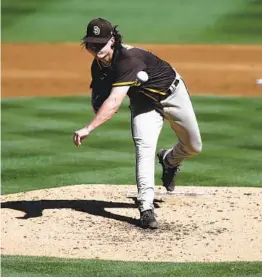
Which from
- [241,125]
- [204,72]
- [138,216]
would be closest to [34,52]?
[204,72]

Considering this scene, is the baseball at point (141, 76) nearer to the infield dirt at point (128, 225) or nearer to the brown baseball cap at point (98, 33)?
the brown baseball cap at point (98, 33)

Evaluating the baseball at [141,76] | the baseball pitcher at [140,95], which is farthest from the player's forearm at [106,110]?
the baseball at [141,76]

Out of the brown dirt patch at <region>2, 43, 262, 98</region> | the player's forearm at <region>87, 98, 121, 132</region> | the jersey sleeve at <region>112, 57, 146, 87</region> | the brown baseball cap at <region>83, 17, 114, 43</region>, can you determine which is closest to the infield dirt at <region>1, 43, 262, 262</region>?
the player's forearm at <region>87, 98, 121, 132</region>

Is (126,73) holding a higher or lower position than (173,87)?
higher

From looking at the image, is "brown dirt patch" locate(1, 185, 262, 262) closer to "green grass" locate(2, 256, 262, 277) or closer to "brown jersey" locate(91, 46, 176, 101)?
"green grass" locate(2, 256, 262, 277)

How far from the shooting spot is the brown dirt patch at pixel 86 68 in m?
17.0

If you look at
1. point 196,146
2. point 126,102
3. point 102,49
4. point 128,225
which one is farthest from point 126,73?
point 126,102

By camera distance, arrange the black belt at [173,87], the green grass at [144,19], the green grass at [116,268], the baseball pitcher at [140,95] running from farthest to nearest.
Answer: the green grass at [144,19] → the black belt at [173,87] → the baseball pitcher at [140,95] → the green grass at [116,268]

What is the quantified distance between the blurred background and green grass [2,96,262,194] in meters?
0.01

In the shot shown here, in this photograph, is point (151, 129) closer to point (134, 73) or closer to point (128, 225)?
point (134, 73)

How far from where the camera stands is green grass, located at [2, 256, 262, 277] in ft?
22.5

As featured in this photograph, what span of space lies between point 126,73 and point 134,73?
0.09m

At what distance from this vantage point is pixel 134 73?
8086 millimetres

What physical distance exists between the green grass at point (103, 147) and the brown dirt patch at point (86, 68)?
1.52 m
